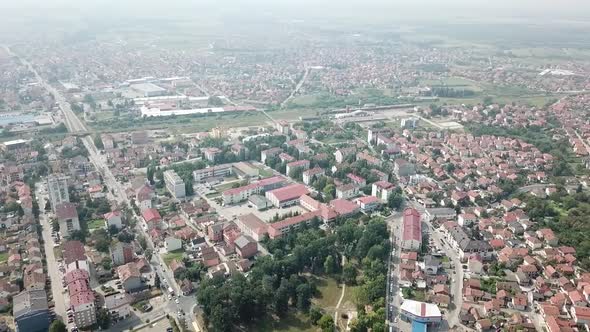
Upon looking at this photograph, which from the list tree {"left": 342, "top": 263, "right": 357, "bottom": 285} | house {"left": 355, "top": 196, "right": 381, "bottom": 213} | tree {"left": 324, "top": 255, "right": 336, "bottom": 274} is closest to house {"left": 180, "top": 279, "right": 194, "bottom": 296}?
tree {"left": 324, "top": 255, "right": 336, "bottom": 274}

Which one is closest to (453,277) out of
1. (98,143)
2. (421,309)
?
(421,309)

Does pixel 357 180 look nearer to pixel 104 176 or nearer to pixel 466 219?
pixel 466 219

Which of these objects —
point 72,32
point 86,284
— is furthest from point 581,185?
point 72,32

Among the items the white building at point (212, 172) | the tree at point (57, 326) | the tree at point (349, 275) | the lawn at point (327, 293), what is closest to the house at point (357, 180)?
the white building at point (212, 172)

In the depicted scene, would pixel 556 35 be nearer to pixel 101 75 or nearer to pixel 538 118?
pixel 538 118

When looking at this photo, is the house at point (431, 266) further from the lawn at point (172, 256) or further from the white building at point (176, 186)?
the white building at point (176, 186)

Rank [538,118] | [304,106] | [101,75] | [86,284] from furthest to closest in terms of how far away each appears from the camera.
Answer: [101,75] < [304,106] < [538,118] < [86,284]
